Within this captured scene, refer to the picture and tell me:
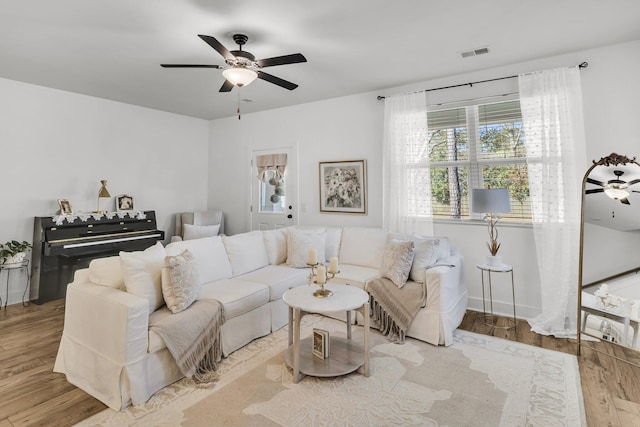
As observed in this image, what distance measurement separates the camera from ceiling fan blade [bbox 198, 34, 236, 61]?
7.33ft

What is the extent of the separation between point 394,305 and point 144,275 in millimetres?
2118

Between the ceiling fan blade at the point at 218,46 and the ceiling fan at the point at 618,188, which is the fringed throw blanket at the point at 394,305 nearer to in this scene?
the ceiling fan at the point at 618,188

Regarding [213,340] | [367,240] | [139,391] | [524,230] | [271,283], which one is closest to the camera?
[139,391]

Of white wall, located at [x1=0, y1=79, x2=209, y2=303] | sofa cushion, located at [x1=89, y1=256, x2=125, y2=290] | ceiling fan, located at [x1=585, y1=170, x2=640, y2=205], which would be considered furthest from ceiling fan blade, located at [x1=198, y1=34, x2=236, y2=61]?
ceiling fan, located at [x1=585, y1=170, x2=640, y2=205]

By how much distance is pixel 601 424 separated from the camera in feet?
6.27

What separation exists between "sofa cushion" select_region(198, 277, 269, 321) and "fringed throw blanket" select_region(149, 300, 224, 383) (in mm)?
123

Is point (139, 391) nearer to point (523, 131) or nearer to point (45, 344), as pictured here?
point (45, 344)

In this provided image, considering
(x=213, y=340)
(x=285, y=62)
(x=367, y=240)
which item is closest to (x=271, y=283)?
(x=213, y=340)

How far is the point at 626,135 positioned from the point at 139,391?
4540mm

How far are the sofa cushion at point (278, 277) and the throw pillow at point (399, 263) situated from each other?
3.01 ft

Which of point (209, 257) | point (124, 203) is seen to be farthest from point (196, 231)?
point (209, 257)

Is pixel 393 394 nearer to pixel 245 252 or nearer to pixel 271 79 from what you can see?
pixel 245 252

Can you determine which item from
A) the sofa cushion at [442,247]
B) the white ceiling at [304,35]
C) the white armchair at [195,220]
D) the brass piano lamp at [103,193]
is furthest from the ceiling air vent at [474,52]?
the brass piano lamp at [103,193]

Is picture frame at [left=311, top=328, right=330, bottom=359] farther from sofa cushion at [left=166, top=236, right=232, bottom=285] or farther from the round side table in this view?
the round side table
